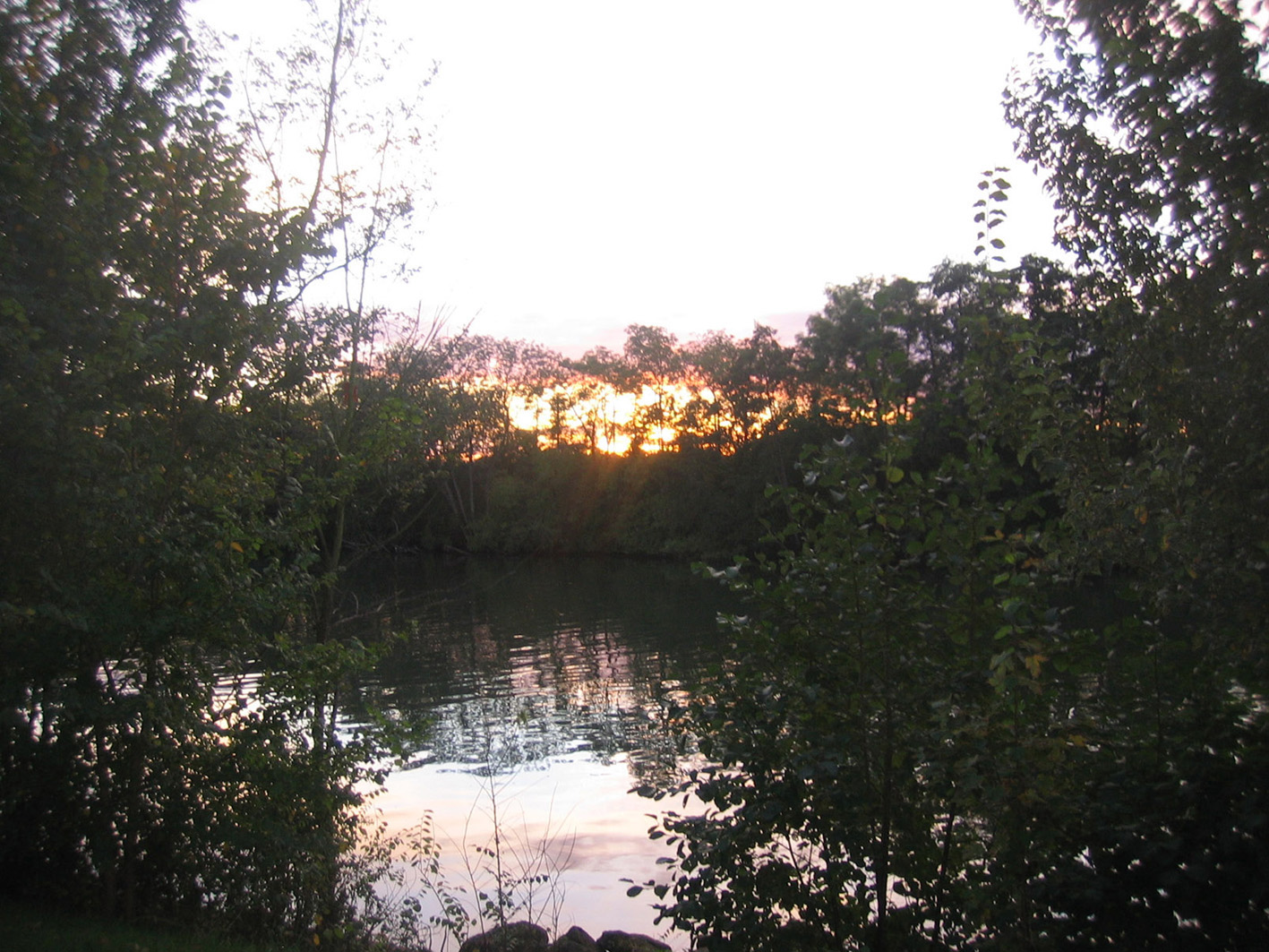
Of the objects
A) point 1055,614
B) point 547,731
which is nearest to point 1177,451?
point 1055,614

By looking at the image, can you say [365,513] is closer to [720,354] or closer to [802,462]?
[802,462]

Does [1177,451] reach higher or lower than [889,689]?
higher

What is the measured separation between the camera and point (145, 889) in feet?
26.1

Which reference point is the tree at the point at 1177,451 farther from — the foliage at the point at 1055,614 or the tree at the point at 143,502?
the tree at the point at 143,502

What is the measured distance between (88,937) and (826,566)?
17.5ft

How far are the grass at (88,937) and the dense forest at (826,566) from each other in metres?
0.59

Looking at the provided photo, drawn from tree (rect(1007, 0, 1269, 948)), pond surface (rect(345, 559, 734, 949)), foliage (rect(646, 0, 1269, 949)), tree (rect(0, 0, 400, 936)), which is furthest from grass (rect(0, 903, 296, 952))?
tree (rect(1007, 0, 1269, 948))

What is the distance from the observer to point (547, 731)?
18938 mm

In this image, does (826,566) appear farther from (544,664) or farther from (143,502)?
(544,664)

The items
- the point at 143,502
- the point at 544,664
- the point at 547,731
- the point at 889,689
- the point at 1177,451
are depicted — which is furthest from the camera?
the point at 544,664

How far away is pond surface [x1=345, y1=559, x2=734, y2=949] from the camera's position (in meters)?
11.1

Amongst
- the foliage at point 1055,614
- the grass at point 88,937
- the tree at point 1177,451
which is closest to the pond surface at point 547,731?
the foliage at point 1055,614

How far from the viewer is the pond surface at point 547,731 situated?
11.1 meters

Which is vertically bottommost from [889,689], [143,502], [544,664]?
[544,664]
